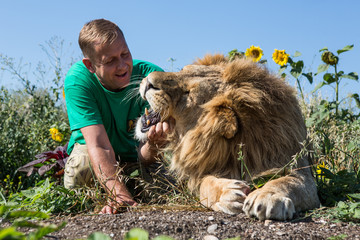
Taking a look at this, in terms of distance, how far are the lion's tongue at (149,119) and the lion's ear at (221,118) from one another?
55 cm

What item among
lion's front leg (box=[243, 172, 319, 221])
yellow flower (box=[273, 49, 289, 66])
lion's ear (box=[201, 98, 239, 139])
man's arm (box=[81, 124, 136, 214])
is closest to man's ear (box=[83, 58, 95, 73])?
man's arm (box=[81, 124, 136, 214])

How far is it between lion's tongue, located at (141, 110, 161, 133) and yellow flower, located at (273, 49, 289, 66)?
2153 millimetres

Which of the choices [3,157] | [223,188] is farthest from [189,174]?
[3,157]

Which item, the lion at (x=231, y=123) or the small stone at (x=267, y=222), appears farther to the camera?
the lion at (x=231, y=123)

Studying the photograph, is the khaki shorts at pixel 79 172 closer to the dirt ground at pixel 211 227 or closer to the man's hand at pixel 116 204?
the man's hand at pixel 116 204

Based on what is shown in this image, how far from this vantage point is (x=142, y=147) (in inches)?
156

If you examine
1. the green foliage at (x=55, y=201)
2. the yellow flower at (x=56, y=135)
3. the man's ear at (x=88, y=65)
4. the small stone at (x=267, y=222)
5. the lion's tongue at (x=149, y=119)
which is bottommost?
the green foliage at (x=55, y=201)

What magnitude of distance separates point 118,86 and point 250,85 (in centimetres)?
170

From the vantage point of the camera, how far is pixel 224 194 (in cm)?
267

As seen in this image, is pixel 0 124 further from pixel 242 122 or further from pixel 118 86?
pixel 242 122

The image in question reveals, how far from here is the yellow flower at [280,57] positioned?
4938 millimetres

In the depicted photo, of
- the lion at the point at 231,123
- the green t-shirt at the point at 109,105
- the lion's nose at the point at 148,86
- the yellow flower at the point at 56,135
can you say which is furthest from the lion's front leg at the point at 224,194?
the yellow flower at the point at 56,135

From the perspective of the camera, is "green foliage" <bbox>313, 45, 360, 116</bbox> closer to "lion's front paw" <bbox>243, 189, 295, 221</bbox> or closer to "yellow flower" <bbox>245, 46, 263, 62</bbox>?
"yellow flower" <bbox>245, 46, 263, 62</bbox>

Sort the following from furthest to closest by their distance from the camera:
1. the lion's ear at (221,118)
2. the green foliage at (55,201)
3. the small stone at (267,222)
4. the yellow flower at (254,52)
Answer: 1. the yellow flower at (254,52)
2. the green foliage at (55,201)
3. the lion's ear at (221,118)
4. the small stone at (267,222)
